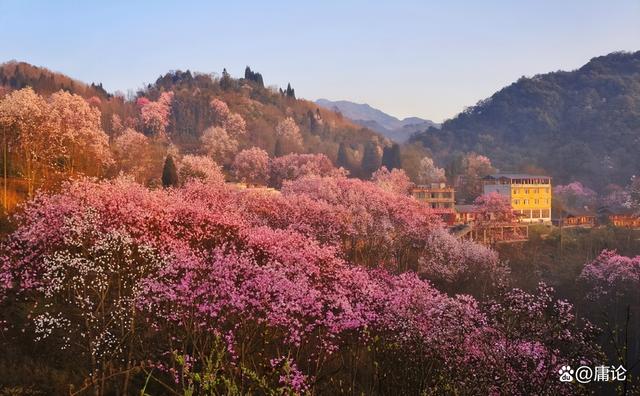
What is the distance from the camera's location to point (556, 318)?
1162cm

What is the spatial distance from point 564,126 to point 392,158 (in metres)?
69.5

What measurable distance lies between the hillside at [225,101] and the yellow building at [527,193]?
109ft

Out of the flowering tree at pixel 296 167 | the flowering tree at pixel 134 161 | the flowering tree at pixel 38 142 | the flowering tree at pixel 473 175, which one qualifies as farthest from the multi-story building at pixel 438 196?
the flowering tree at pixel 38 142

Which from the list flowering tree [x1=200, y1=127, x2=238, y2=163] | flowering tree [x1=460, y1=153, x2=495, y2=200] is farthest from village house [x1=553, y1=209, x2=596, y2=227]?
flowering tree [x1=200, y1=127, x2=238, y2=163]

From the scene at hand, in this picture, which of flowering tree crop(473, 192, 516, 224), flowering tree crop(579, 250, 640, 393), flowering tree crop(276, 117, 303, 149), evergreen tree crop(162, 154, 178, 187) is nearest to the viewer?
flowering tree crop(579, 250, 640, 393)

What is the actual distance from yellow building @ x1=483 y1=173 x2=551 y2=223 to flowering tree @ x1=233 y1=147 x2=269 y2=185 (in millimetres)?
33331

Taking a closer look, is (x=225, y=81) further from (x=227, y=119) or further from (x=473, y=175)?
(x=473, y=175)

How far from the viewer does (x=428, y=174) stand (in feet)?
332

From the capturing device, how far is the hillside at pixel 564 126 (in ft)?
390

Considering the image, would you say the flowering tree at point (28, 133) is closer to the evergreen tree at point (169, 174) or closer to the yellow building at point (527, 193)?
the evergreen tree at point (169, 174)

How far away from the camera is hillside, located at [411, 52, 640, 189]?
119 m

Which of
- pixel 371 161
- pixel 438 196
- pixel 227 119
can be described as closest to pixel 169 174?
pixel 438 196

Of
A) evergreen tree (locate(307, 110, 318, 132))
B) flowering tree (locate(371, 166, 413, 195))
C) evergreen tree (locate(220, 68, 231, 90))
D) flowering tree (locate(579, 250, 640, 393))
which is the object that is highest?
evergreen tree (locate(220, 68, 231, 90))

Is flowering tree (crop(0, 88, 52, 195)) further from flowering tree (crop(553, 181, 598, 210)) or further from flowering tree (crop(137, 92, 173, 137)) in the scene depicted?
flowering tree (crop(553, 181, 598, 210))
